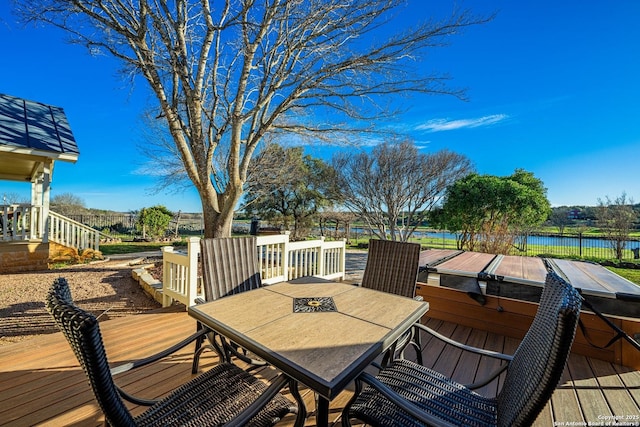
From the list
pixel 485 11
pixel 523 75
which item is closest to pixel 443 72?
pixel 485 11

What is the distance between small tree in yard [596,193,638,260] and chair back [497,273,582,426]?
11691mm

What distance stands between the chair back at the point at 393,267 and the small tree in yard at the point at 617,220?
10886mm

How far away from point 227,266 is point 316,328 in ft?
4.11

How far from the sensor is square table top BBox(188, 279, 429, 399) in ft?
3.59

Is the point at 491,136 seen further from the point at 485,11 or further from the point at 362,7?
the point at 362,7

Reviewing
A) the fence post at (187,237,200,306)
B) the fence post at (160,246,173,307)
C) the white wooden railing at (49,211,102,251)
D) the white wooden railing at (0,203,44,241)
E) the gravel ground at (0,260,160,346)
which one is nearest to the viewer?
the fence post at (187,237,200,306)

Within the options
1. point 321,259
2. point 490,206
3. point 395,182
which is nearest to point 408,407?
point 321,259

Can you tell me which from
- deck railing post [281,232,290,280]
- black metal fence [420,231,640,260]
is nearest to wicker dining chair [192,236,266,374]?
deck railing post [281,232,290,280]

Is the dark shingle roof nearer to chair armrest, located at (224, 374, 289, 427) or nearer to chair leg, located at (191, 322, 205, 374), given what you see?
chair leg, located at (191, 322, 205, 374)

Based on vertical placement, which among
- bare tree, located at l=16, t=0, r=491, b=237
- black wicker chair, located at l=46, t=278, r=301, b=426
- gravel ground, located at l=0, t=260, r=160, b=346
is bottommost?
gravel ground, located at l=0, t=260, r=160, b=346

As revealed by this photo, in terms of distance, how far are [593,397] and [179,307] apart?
4353mm

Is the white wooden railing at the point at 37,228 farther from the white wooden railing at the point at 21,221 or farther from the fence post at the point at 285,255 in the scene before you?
the fence post at the point at 285,255

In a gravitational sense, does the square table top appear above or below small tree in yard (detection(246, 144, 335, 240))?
below

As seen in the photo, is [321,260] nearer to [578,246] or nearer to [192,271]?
[192,271]
